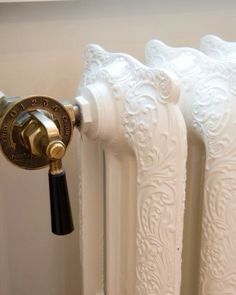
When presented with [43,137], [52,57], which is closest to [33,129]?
[43,137]

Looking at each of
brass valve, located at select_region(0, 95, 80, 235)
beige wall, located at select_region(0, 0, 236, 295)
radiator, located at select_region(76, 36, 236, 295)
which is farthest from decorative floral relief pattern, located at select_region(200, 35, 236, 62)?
brass valve, located at select_region(0, 95, 80, 235)

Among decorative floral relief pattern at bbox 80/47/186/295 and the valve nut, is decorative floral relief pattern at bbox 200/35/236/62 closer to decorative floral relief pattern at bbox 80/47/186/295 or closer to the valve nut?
decorative floral relief pattern at bbox 80/47/186/295

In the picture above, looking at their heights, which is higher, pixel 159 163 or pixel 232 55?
pixel 232 55

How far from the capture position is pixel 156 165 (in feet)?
1.68

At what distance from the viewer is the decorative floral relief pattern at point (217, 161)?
1.75 feet

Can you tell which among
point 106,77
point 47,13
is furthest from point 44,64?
point 106,77

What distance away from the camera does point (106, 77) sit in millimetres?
536

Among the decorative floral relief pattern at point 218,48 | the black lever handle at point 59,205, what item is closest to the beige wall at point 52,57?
the decorative floral relief pattern at point 218,48

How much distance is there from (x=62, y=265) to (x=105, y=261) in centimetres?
19

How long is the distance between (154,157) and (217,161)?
0.08 m

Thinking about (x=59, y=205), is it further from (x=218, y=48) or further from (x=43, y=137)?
(x=218, y=48)

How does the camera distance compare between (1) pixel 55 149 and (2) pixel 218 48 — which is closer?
(1) pixel 55 149

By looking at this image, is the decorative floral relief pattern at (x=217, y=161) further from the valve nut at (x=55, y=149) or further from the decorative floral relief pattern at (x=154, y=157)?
the valve nut at (x=55, y=149)

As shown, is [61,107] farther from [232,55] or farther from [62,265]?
[62,265]
